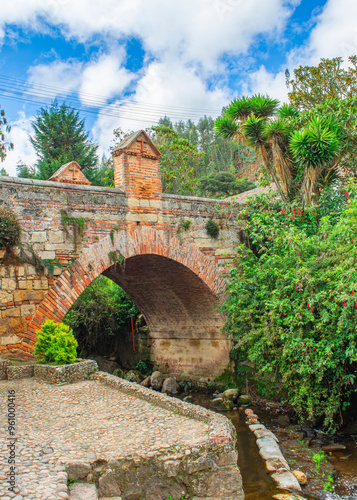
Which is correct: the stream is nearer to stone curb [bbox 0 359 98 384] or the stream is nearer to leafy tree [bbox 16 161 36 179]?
stone curb [bbox 0 359 98 384]

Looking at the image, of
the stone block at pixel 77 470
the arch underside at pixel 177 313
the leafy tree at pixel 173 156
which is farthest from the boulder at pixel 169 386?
the leafy tree at pixel 173 156

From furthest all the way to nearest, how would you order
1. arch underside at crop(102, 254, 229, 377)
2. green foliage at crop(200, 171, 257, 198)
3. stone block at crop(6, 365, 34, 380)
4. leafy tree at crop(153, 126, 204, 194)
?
green foliage at crop(200, 171, 257, 198) → leafy tree at crop(153, 126, 204, 194) → arch underside at crop(102, 254, 229, 377) → stone block at crop(6, 365, 34, 380)

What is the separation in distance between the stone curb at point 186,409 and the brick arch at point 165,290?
183cm

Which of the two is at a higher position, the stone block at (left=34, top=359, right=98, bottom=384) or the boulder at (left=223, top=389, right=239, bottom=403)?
the stone block at (left=34, top=359, right=98, bottom=384)

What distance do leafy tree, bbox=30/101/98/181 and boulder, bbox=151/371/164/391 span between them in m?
14.3

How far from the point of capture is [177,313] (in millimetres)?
12047

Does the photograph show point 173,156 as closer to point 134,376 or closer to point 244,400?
point 134,376

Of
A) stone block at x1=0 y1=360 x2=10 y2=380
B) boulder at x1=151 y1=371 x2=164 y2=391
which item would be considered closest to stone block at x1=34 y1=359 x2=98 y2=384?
stone block at x1=0 y1=360 x2=10 y2=380

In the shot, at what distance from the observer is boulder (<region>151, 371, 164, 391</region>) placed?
38.9ft

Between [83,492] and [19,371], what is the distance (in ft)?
11.8

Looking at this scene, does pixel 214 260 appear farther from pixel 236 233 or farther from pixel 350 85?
pixel 350 85

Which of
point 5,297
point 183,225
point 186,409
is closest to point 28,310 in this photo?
point 5,297

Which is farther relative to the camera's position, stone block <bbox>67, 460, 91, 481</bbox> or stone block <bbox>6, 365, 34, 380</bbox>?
stone block <bbox>6, 365, 34, 380</bbox>

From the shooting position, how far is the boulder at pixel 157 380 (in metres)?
11.9
